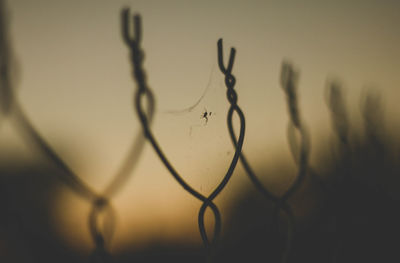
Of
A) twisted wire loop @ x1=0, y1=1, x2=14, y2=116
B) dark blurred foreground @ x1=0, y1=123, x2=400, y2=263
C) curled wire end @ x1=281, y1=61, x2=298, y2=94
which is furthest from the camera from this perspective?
curled wire end @ x1=281, y1=61, x2=298, y2=94

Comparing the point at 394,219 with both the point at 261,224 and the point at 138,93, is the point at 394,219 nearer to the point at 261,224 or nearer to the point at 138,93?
the point at 261,224

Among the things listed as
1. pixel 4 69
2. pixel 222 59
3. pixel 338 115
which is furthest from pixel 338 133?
pixel 4 69

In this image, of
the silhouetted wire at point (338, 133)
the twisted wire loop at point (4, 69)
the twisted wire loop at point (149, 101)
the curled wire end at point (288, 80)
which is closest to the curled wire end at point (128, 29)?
the twisted wire loop at point (149, 101)

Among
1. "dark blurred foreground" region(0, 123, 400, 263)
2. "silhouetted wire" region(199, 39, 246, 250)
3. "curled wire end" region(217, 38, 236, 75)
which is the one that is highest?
"curled wire end" region(217, 38, 236, 75)

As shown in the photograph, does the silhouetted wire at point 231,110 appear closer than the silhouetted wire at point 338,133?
Yes

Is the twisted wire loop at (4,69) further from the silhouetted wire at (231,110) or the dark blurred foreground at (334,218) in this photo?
the silhouetted wire at (231,110)

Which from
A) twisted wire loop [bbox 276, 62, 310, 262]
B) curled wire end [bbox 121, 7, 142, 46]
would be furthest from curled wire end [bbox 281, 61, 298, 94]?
curled wire end [bbox 121, 7, 142, 46]

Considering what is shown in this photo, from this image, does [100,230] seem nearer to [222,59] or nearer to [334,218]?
[222,59]

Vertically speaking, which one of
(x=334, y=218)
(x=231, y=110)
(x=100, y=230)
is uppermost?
(x=231, y=110)

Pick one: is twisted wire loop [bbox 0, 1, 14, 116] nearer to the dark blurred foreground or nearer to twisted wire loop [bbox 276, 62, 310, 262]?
the dark blurred foreground

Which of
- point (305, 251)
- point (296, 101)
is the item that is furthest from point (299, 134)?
point (305, 251)

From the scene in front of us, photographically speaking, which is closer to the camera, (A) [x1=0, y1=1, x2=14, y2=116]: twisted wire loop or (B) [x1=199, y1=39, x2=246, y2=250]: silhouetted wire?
(A) [x1=0, y1=1, x2=14, y2=116]: twisted wire loop
